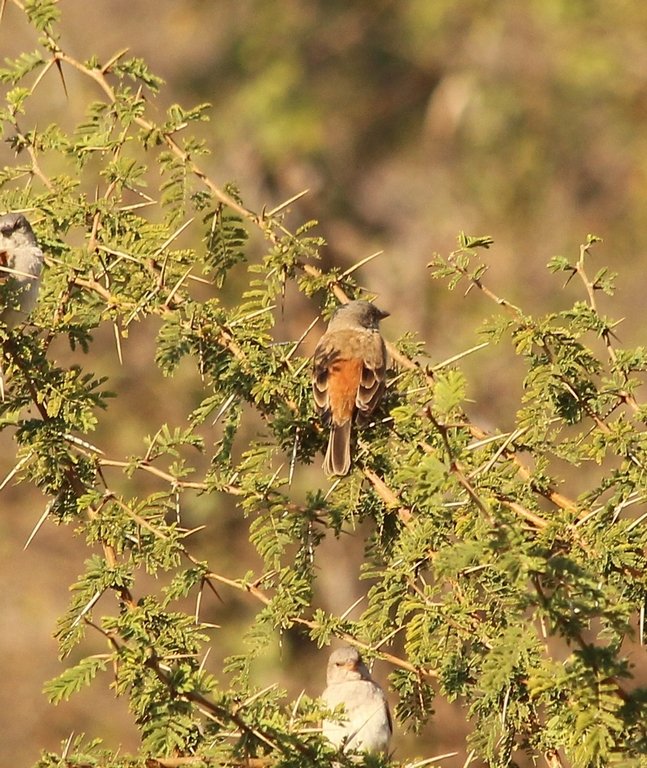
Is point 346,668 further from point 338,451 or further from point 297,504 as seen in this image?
point 297,504

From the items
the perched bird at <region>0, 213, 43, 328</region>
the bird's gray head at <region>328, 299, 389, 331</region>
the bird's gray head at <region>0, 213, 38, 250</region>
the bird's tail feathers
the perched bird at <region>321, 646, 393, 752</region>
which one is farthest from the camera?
the bird's gray head at <region>328, 299, 389, 331</region>

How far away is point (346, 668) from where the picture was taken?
5484 millimetres

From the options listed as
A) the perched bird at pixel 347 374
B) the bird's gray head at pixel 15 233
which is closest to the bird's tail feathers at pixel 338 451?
the perched bird at pixel 347 374

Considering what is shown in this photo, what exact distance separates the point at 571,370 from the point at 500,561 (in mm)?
Answer: 1198

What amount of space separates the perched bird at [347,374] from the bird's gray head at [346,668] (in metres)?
1.18

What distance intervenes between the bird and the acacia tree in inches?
7.4

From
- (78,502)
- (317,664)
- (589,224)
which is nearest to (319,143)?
(589,224)

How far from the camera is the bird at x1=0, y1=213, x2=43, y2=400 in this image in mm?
4094

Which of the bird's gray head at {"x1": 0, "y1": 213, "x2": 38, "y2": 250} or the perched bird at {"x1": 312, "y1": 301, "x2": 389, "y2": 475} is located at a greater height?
the bird's gray head at {"x1": 0, "y1": 213, "x2": 38, "y2": 250}

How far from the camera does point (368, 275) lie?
13.8 m

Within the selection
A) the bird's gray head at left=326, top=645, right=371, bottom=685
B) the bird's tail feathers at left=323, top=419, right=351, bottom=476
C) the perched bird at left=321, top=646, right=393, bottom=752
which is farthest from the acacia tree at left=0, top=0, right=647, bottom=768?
the bird's gray head at left=326, top=645, right=371, bottom=685

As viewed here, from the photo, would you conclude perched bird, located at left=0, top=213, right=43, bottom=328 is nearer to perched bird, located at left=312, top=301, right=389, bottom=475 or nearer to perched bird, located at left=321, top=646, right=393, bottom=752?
perched bird, located at left=312, top=301, right=389, bottom=475

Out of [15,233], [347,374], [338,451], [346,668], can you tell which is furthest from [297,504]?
[346,668]

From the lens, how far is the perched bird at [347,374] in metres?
4.14
